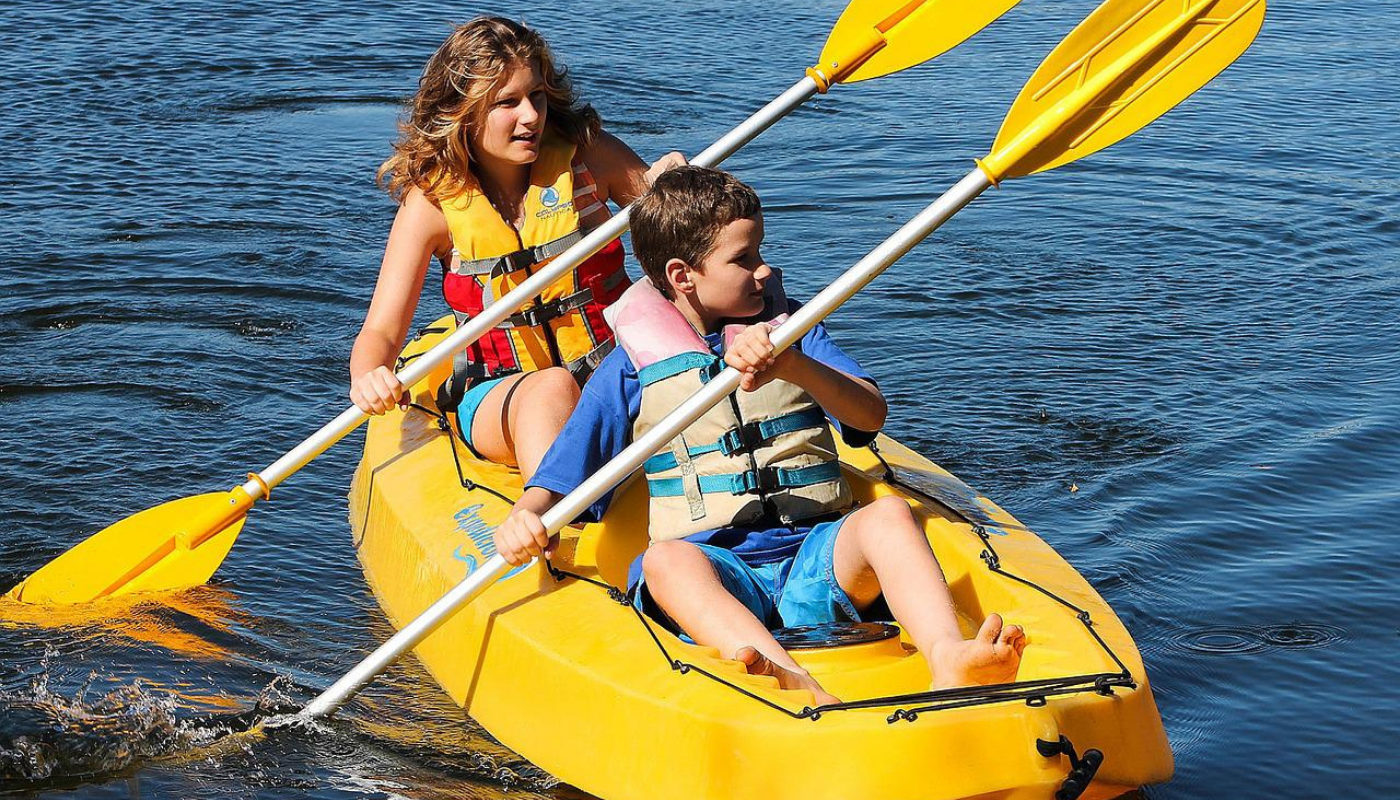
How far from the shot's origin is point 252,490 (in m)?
3.99

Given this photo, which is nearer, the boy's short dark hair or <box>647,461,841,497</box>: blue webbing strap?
the boy's short dark hair

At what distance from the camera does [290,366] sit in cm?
565

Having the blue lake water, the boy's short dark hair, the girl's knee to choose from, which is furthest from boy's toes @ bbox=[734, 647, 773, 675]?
the girl's knee

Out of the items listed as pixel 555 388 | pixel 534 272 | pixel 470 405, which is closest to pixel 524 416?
pixel 555 388

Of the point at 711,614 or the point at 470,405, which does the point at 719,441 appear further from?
the point at 470,405

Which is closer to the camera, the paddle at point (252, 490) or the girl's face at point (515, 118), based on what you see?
the girl's face at point (515, 118)

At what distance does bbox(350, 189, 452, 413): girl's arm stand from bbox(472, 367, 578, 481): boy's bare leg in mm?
256

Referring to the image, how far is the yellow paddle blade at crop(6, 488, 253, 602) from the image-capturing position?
4.02 metres

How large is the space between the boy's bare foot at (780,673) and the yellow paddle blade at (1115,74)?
96 centimetres

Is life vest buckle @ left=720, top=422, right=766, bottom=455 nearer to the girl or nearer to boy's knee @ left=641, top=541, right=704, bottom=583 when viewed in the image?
boy's knee @ left=641, top=541, right=704, bottom=583

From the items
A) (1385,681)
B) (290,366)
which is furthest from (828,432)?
(290,366)

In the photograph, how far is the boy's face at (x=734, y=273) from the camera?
2.99 metres

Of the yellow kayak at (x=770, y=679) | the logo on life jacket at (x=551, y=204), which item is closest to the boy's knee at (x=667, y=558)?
the yellow kayak at (x=770, y=679)

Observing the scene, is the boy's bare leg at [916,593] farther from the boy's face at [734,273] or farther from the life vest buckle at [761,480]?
the boy's face at [734,273]
